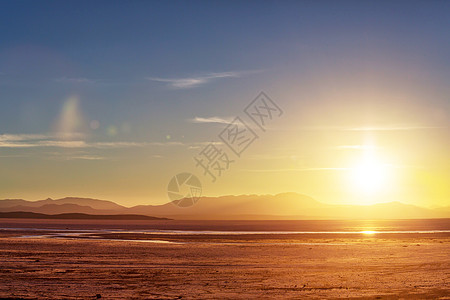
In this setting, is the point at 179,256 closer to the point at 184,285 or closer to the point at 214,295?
the point at 184,285

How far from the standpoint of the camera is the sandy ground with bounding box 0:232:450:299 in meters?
22.2

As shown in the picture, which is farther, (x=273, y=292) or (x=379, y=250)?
(x=379, y=250)

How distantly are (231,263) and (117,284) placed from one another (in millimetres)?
11345

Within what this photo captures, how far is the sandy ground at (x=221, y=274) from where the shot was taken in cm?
2220

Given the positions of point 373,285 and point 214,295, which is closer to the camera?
point 214,295

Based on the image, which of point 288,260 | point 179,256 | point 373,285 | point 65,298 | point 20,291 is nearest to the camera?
point 65,298

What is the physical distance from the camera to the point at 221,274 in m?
28.8

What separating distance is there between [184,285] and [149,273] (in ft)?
15.8

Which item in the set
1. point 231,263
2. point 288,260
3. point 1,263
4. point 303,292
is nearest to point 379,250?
point 288,260

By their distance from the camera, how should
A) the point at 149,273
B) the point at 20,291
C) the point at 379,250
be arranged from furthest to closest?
the point at 379,250 → the point at 149,273 → the point at 20,291

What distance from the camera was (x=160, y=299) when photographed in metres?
20.7

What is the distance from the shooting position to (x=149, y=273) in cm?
2886

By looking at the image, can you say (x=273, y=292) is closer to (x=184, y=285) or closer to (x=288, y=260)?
(x=184, y=285)

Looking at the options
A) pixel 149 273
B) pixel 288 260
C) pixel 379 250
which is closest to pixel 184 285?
pixel 149 273
